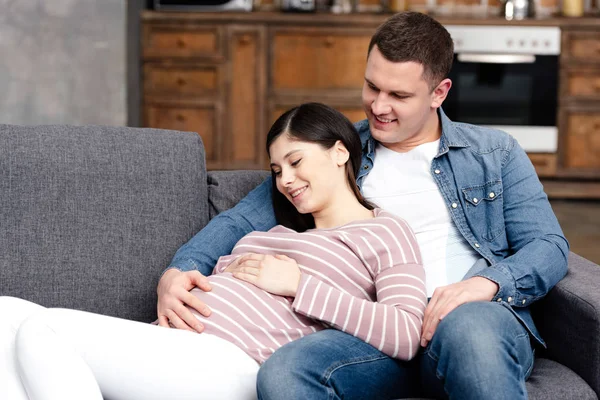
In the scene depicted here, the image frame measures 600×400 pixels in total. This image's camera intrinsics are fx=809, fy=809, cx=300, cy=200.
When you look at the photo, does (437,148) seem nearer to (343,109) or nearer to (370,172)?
(370,172)

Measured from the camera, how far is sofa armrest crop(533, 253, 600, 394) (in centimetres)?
147

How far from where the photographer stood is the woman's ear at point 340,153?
1.69 meters

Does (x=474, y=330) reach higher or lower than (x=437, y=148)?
lower

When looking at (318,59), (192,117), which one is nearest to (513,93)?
(318,59)

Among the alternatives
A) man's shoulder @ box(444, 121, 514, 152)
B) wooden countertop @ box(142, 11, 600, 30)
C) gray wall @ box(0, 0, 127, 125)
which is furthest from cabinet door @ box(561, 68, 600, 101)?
man's shoulder @ box(444, 121, 514, 152)

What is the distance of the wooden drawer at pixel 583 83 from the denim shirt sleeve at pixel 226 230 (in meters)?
3.44

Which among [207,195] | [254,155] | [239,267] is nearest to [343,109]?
[254,155]

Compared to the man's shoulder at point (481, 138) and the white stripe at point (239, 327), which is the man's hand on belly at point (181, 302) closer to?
the white stripe at point (239, 327)

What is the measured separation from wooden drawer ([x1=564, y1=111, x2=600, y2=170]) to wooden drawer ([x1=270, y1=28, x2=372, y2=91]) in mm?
1284

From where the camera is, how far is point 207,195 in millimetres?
1913

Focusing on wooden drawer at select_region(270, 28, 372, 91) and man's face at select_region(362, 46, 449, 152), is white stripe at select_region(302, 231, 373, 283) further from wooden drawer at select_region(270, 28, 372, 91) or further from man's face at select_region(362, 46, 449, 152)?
wooden drawer at select_region(270, 28, 372, 91)

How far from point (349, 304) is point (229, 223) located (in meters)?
0.43

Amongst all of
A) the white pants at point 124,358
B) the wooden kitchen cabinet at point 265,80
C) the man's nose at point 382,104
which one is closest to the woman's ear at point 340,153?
the man's nose at point 382,104

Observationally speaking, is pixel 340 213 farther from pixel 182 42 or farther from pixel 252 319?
pixel 182 42
